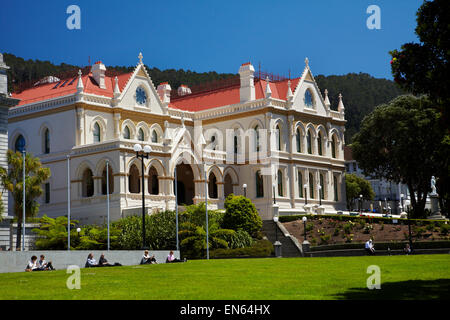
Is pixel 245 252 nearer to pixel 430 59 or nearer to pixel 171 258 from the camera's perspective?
pixel 171 258

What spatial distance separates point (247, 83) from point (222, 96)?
475 centimetres

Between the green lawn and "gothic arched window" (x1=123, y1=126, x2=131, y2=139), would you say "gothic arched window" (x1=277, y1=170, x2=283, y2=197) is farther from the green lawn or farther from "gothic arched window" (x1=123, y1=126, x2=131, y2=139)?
the green lawn

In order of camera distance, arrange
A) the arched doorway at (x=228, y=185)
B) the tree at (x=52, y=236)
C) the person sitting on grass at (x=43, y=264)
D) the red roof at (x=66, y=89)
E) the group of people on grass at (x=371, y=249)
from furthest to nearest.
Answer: the arched doorway at (x=228, y=185), the red roof at (x=66, y=89), the tree at (x=52, y=236), the group of people on grass at (x=371, y=249), the person sitting on grass at (x=43, y=264)

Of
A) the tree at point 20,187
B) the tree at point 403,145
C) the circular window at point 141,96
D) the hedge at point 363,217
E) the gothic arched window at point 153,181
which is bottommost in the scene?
the hedge at point 363,217

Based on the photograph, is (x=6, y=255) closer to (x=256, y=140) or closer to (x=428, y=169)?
(x=256, y=140)

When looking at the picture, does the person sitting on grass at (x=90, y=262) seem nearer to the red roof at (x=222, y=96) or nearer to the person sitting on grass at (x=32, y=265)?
the person sitting on grass at (x=32, y=265)

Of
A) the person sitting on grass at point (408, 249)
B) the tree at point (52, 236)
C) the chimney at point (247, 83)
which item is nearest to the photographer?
the person sitting on grass at point (408, 249)

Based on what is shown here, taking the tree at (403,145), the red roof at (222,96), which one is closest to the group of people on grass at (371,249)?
the tree at (403,145)

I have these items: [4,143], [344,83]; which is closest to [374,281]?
[4,143]

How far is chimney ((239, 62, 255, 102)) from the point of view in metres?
73.6

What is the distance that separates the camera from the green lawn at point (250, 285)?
1828 centimetres

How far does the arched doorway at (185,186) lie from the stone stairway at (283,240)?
11.2m
